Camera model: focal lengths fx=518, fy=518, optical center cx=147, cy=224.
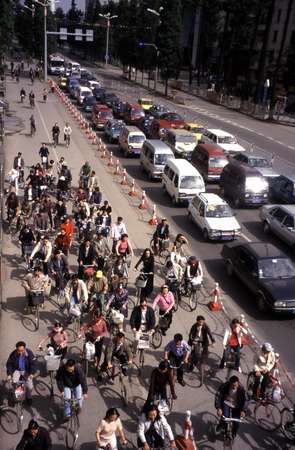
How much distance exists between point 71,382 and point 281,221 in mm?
12834

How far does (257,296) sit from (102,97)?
40.9 m

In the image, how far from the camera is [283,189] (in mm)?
23781

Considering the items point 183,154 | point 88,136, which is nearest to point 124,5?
point 88,136

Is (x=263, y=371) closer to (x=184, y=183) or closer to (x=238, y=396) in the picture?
(x=238, y=396)

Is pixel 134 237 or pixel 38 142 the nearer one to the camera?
pixel 134 237

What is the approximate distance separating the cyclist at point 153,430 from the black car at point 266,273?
6.26 meters

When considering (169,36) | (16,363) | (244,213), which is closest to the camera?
(16,363)

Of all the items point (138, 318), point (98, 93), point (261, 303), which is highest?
point (138, 318)

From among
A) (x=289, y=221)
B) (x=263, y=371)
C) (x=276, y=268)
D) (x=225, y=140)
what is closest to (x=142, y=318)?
(x=263, y=371)

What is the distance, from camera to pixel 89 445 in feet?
29.6

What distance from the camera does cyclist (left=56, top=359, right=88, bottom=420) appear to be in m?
8.93

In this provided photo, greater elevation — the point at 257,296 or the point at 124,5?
the point at 124,5

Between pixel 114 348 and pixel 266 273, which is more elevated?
pixel 114 348

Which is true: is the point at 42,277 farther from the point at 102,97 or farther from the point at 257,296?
the point at 102,97
